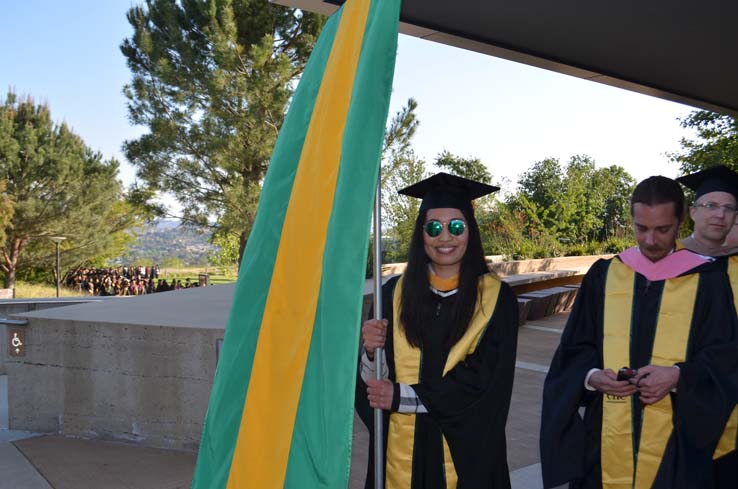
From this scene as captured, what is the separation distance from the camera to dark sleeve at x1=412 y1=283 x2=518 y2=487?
225 centimetres

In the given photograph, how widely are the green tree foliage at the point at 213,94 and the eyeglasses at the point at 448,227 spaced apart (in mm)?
23800

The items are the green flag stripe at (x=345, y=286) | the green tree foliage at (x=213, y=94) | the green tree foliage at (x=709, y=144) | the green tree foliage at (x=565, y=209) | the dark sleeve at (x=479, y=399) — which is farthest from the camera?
the green tree foliage at (x=213, y=94)

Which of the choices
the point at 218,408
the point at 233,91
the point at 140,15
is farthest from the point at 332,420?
the point at 140,15

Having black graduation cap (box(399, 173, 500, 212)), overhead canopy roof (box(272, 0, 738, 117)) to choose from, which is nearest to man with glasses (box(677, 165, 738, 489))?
black graduation cap (box(399, 173, 500, 212))

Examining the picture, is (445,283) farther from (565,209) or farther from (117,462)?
(565,209)

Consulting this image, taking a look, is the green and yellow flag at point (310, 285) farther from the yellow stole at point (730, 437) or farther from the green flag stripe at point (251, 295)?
the yellow stole at point (730, 437)

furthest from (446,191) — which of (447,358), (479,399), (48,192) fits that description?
(48,192)

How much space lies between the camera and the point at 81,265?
149ft

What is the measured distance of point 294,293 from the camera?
1.72 m

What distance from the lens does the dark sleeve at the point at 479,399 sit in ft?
7.39

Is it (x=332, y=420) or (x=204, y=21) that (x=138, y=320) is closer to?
(x=332, y=420)

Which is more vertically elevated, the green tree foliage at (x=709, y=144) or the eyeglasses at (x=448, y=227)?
the green tree foliage at (x=709, y=144)

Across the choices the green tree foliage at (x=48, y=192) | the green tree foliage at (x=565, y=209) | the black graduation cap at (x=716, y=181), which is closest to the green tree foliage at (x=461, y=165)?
the green tree foliage at (x=565, y=209)

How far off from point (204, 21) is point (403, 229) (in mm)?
13703
